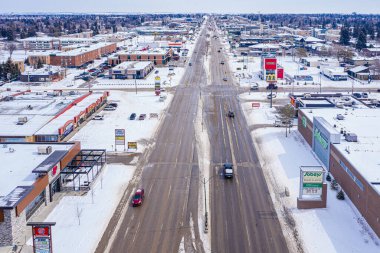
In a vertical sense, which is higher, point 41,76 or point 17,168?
point 41,76

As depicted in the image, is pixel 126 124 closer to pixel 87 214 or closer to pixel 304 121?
pixel 304 121

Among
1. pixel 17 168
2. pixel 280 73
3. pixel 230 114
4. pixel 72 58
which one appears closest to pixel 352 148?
pixel 230 114

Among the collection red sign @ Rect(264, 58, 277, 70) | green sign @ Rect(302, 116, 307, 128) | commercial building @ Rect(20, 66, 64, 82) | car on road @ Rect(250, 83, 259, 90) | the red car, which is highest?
red sign @ Rect(264, 58, 277, 70)

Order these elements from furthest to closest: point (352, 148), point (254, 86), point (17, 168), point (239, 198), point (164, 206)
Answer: point (254, 86), point (352, 148), point (17, 168), point (239, 198), point (164, 206)

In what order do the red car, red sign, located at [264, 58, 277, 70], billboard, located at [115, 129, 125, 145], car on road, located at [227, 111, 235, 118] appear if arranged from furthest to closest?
red sign, located at [264, 58, 277, 70] < car on road, located at [227, 111, 235, 118] < billboard, located at [115, 129, 125, 145] < the red car

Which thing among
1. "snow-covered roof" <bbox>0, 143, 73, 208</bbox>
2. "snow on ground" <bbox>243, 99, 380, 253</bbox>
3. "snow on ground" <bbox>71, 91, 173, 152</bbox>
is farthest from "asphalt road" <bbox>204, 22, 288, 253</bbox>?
"snow-covered roof" <bbox>0, 143, 73, 208</bbox>

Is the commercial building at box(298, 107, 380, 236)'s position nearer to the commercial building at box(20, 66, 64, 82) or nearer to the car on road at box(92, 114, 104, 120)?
the car on road at box(92, 114, 104, 120)

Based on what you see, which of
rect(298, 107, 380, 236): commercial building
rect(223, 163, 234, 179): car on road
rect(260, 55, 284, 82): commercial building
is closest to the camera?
rect(298, 107, 380, 236): commercial building
